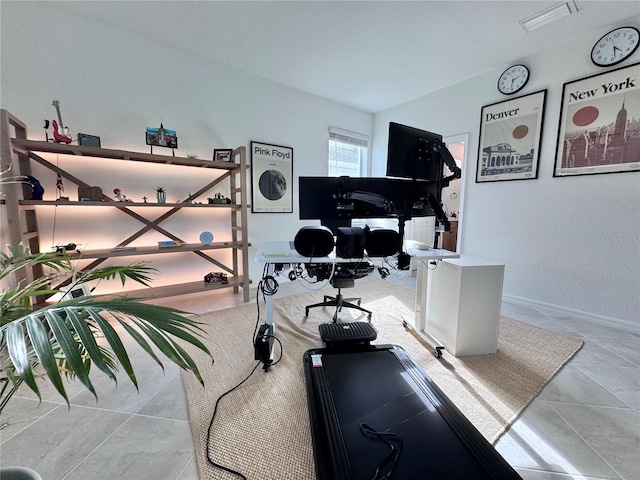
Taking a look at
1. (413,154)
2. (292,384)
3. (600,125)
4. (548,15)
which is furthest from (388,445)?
(548,15)

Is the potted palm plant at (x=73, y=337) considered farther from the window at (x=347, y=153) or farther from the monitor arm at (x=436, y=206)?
the window at (x=347, y=153)

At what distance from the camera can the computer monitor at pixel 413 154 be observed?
5.30 ft

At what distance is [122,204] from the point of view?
2.36 metres

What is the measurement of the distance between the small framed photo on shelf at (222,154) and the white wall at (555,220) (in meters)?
3.00

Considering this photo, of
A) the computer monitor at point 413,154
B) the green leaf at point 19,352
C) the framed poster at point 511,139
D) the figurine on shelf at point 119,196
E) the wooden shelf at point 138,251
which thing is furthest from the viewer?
the framed poster at point 511,139

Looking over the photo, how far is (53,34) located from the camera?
2201 millimetres

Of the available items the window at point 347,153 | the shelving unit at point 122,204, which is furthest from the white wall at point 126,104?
the window at point 347,153

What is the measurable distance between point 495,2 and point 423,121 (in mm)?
1800

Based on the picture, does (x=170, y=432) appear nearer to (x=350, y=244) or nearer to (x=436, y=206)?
(x=350, y=244)

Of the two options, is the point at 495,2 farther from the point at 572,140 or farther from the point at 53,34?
the point at 53,34

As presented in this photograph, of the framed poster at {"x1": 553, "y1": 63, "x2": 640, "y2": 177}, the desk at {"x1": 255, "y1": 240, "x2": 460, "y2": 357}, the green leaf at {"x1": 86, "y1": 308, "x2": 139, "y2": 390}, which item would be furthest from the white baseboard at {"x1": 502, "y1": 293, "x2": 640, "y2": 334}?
the green leaf at {"x1": 86, "y1": 308, "x2": 139, "y2": 390}

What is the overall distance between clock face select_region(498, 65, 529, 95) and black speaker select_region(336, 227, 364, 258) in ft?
9.23

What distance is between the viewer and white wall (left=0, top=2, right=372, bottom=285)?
2.15 m

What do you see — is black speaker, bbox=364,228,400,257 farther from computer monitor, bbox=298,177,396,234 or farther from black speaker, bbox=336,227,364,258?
computer monitor, bbox=298,177,396,234
